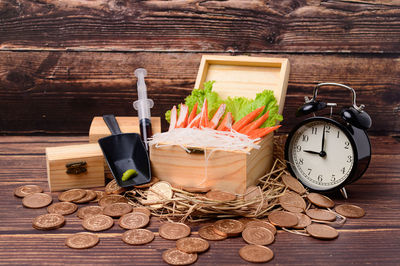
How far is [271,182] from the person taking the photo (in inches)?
73.5

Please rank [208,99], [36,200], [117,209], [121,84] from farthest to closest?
1. [121,84]
2. [208,99]
3. [36,200]
4. [117,209]

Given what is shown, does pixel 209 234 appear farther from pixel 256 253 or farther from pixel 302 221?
pixel 302 221

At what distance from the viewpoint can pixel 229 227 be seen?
1537mm

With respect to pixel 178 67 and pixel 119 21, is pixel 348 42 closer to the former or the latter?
pixel 178 67

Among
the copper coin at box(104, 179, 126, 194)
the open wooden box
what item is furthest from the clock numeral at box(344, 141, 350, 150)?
the copper coin at box(104, 179, 126, 194)

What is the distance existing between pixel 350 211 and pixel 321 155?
0.86ft

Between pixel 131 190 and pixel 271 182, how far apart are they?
0.61m

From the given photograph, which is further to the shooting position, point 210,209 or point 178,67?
point 178,67

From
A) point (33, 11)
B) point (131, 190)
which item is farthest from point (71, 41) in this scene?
point (131, 190)

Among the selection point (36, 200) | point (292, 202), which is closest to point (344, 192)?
point (292, 202)

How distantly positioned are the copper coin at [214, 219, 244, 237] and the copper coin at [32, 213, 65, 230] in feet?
1.89

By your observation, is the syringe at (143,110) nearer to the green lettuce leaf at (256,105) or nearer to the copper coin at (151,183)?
the copper coin at (151,183)

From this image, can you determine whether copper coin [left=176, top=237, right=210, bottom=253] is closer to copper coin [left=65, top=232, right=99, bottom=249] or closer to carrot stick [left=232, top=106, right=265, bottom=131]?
copper coin [left=65, top=232, right=99, bottom=249]

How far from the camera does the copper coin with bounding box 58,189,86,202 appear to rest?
181 centimetres
